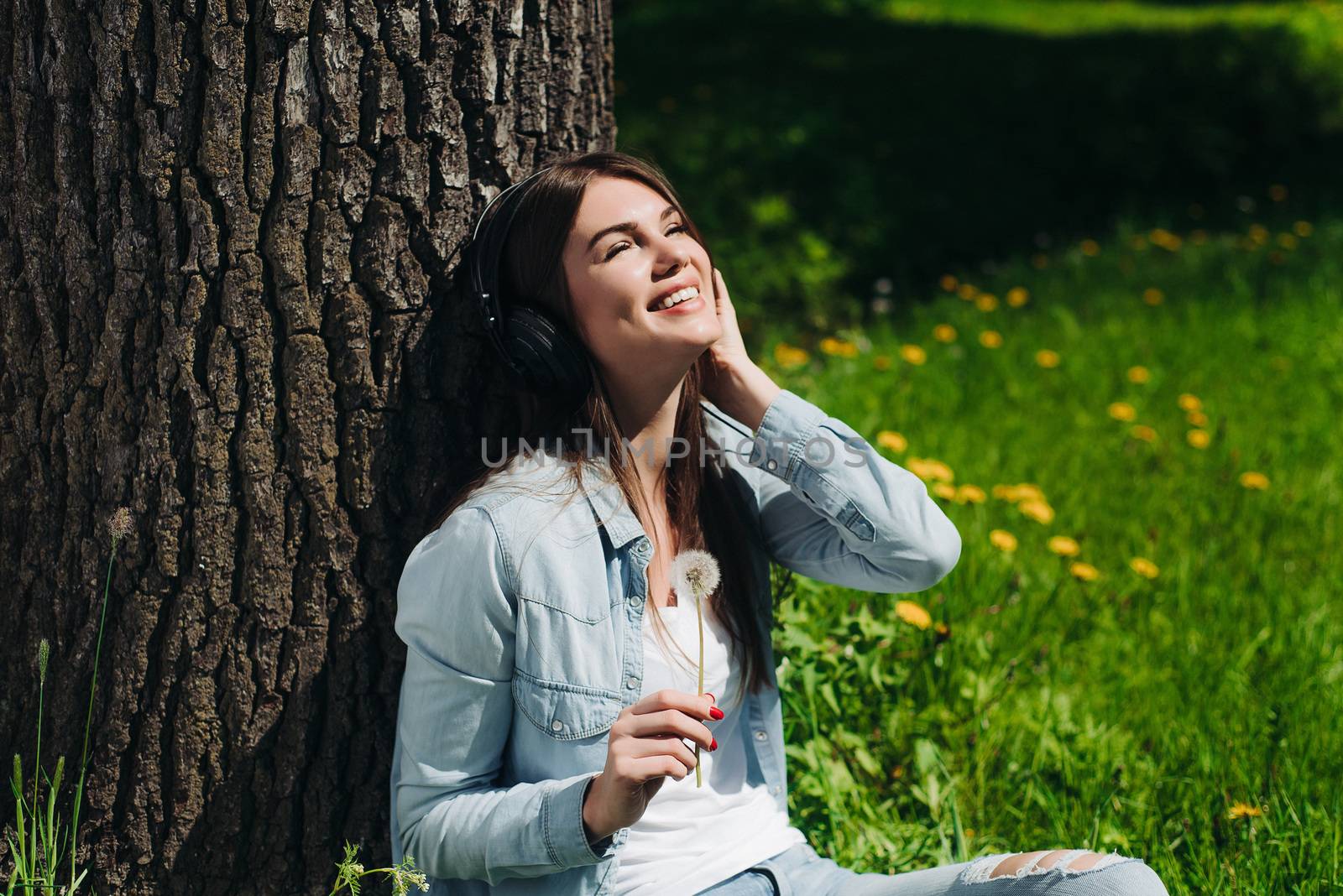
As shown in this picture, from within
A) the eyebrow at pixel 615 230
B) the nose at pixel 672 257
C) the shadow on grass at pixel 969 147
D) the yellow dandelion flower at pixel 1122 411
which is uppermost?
the shadow on grass at pixel 969 147

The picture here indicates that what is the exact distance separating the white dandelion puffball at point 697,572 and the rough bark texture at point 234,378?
1.60 ft

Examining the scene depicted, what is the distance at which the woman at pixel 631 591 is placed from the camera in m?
1.78

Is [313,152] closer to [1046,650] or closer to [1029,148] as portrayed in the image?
[1046,650]

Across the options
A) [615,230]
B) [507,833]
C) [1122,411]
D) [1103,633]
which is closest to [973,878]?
[507,833]

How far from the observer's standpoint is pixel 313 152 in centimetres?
191

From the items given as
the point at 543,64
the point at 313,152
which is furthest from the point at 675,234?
the point at 313,152

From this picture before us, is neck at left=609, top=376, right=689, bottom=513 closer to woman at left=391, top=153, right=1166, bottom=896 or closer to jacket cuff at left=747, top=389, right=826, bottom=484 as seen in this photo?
woman at left=391, top=153, right=1166, bottom=896

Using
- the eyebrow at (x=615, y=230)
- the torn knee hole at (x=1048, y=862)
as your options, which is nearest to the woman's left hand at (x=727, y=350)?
the eyebrow at (x=615, y=230)

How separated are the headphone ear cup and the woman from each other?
0.03m

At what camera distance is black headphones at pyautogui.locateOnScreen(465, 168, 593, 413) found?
192 cm

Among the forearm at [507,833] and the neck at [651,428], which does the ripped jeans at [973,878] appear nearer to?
the forearm at [507,833]

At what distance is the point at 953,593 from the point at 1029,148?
627cm

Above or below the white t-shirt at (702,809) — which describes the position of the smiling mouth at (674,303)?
above

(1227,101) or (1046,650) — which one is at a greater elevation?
(1227,101)
